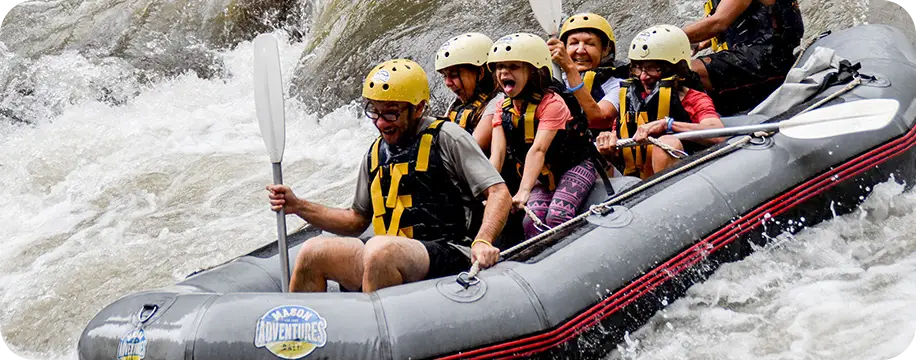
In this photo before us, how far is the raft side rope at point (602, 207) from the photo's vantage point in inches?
130

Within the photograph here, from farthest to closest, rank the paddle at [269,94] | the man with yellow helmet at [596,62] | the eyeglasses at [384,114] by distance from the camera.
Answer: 1. the man with yellow helmet at [596,62]
2. the paddle at [269,94]
3. the eyeglasses at [384,114]

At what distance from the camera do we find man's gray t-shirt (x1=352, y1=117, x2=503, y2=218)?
11.5 ft

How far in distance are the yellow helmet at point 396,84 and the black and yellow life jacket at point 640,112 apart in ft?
4.40

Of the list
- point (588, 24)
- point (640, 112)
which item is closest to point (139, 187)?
point (588, 24)

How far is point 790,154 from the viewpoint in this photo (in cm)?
422

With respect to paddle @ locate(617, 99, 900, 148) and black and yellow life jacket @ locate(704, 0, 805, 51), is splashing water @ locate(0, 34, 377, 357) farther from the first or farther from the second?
paddle @ locate(617, 99, 900, 148)

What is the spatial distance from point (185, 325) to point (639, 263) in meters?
1.61

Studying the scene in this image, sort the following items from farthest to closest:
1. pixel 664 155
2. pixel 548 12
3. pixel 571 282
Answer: pixel 548 12 → pixel 664 155 → pixel 571 282

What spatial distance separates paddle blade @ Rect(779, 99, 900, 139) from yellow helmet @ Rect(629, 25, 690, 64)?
1.86 feet

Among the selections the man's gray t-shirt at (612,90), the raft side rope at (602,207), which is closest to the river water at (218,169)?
the raft side rope at (602,207)

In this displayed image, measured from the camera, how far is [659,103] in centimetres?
446

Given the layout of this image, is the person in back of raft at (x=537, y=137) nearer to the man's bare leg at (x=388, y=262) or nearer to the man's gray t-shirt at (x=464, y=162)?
the man's gray t-shirt at (x=464, y=162)

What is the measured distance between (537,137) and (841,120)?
49.3 inches

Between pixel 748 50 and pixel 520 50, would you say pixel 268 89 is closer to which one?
pixel 520 50
